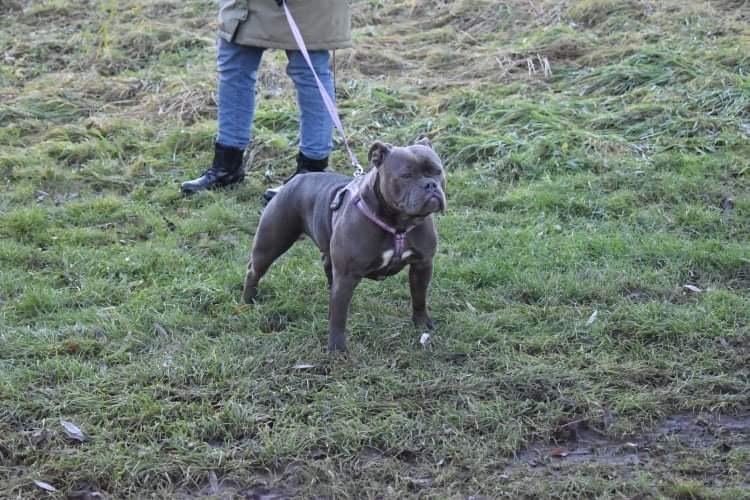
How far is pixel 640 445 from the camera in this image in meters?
3.70

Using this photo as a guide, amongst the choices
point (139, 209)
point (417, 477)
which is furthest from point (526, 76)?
point (417, 477)

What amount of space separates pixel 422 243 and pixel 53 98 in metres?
5.42

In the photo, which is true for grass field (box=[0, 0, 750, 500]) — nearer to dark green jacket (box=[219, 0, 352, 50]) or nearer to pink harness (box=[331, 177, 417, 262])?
pink harness (box=[331, 177, 417, 262])

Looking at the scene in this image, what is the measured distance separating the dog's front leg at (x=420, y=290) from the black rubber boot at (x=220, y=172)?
2.44 m

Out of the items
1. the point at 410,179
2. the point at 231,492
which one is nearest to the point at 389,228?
the point at 410,179

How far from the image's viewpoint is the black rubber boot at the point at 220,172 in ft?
21.5

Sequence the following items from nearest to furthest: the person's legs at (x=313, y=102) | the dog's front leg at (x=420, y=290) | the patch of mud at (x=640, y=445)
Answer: the patch of mud at (x=640, y=445) < the dog's front leg at (x=420, y=290) < the person's legs at (x=313, y=102)

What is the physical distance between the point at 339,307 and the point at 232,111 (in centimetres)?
260

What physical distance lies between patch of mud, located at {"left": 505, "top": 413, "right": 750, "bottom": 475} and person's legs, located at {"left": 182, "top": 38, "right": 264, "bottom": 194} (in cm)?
355

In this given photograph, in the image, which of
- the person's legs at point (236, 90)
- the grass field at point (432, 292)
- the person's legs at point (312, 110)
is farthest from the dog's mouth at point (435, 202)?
the person's legs at point (236, 90)

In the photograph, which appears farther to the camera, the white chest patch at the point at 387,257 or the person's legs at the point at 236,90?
the person's legs at the point at 236,90

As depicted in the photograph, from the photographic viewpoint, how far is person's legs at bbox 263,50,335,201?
6113mm

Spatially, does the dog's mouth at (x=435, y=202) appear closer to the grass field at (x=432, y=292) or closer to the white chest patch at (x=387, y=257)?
the white chest patch at (x=387, y=257)

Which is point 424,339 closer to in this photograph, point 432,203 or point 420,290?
point 420,290
